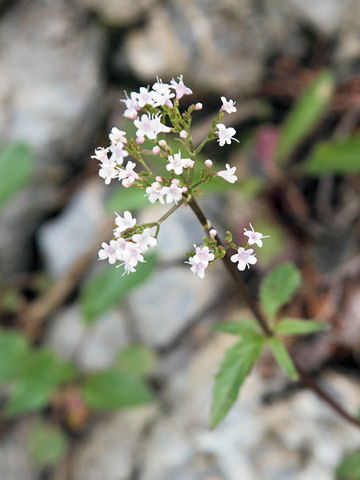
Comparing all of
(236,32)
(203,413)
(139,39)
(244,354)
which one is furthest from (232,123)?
(244,354)

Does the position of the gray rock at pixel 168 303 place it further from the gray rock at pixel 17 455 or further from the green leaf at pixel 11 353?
Result: the gray rock at pixel 17 455

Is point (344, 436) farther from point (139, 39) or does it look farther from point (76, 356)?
point (139, 39)

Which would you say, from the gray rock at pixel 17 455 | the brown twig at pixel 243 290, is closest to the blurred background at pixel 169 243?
the gray rock at pixel 17 455

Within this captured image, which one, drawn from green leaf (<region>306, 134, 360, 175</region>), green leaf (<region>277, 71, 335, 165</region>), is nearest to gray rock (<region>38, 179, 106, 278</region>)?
green leaf (<region>277, 71, 335, 165</region>)

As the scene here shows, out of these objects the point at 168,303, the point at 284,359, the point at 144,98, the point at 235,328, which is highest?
the point at 168,303

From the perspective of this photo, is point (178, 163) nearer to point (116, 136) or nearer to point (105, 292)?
point (116, 136)

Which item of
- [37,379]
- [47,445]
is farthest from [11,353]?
[47,445]
